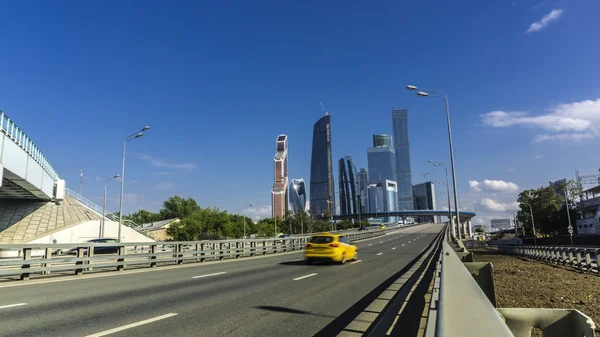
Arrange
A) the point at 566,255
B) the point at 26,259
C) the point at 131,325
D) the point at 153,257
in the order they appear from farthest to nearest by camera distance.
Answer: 1. the point at 566,255
2. the point at 153,257
3. the point at 26,259
4. the point at 131,325

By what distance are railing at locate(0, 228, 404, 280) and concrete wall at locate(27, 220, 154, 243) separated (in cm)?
793

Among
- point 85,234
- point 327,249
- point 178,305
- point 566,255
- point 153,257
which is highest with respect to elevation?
point 85,234

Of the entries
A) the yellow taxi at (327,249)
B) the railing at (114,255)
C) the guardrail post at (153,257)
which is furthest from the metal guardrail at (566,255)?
the guardrail post at (153,257)

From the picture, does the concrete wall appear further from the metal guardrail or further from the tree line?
the metal guardrail

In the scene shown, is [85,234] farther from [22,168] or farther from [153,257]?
[153,257]

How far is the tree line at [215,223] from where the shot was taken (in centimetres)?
7600

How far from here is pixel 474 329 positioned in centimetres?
210

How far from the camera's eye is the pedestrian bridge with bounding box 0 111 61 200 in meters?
26.1

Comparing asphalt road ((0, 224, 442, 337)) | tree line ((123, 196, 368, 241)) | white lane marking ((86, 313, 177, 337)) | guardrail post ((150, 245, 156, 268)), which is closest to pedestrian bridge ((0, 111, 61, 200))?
guardrail post ((150, 245, 156, 268))

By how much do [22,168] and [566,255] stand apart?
1531 inches

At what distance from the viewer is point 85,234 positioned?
47844 millimetres

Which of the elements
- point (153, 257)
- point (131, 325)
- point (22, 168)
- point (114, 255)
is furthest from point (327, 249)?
point (22, 168)

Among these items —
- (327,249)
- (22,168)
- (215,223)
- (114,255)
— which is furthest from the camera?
(215,223)

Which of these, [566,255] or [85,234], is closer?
[566,255]
